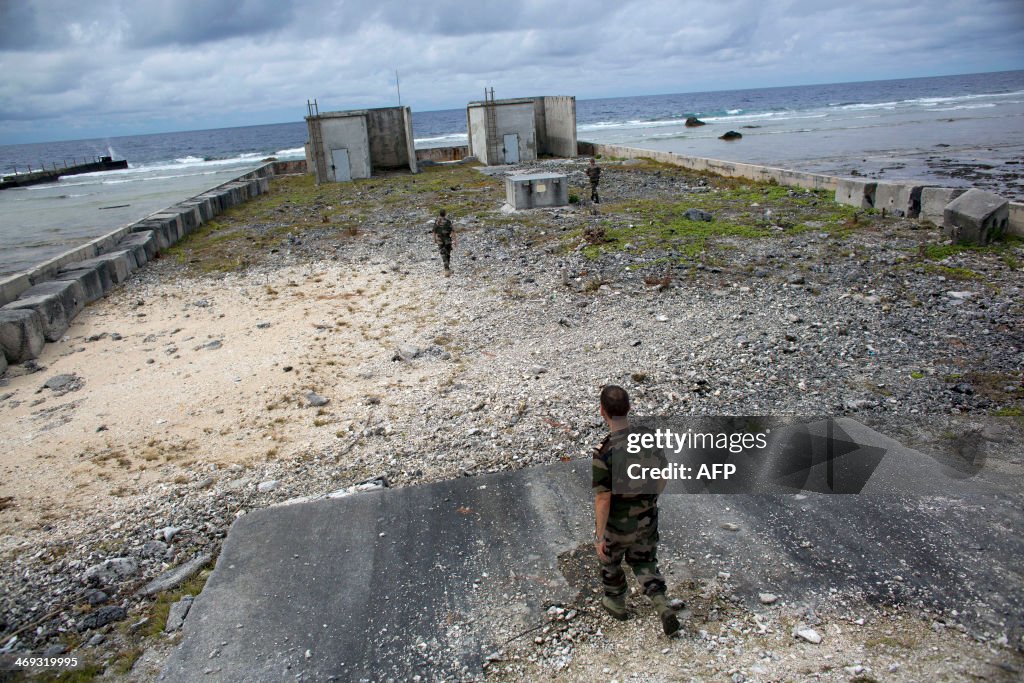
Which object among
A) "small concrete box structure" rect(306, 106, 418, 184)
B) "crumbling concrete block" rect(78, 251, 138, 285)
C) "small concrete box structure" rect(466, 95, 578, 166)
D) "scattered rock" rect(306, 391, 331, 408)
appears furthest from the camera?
"small concrete box structure" rect(466, 95, 578, 166)

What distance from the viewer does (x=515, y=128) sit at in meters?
29.2

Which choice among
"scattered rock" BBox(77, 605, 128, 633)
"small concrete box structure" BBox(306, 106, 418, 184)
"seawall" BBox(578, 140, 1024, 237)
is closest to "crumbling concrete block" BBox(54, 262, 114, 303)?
"scattered rock" BBox(77, 605, 128, 633)

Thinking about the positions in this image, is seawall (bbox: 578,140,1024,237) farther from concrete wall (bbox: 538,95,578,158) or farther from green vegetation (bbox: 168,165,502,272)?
green vegetation (bbox: 168,165,502,272)

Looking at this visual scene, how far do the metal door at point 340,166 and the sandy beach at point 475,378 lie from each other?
14.2m

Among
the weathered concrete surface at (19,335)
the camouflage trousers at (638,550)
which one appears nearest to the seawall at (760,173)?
the camouflage trousers at (638,550)

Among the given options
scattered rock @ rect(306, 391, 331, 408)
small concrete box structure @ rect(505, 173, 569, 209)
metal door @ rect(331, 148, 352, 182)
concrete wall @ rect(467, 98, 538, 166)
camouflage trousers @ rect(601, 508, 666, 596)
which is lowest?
scattered rock @ rect(306, 391, 331, 408)

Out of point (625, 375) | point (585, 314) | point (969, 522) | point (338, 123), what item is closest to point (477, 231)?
point (585, 314)

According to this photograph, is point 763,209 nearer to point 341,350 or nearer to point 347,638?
point 341,350

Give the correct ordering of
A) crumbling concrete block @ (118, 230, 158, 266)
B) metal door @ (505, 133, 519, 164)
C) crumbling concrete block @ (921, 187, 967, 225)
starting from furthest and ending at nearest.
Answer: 1. metal door @ (505, 133, 519, 164)
2. crumbling concrete block @ (118, 230, 158, 266)
3. crumbling concrete block @ (921, 187, 967, 225)

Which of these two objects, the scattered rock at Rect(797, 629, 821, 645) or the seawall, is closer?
the scattered rock at Rect(797, 629, 821, 645)

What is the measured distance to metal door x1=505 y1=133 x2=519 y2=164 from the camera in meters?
29.1

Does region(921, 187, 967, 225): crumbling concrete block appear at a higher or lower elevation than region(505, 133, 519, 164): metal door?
lower

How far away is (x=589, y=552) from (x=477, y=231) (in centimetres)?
1151

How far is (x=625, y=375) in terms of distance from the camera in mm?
7070
